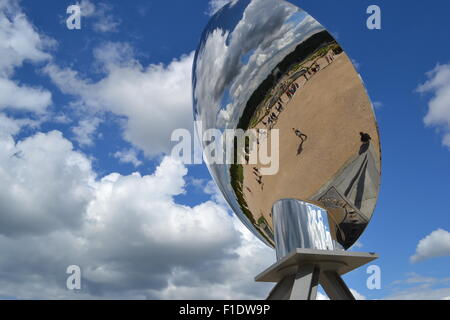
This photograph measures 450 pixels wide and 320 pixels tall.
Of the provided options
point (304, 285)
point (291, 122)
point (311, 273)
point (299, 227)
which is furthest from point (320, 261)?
point (291, 122)

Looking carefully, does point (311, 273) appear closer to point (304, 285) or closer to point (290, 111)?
point (304, 285)

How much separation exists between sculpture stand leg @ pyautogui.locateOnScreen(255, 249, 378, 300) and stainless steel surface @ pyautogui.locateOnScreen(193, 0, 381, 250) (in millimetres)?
689

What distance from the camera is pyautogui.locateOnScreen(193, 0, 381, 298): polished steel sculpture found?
7.72 metres

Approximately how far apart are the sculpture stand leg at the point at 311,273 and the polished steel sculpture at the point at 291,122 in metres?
0.06

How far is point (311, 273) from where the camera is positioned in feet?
21.4

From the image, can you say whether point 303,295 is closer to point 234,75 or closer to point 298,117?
point 298,117

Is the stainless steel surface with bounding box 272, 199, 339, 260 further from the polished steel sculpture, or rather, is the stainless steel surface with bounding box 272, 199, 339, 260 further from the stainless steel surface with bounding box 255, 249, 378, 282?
the stainless steel surface with bounding box 255, 249, 378, 282

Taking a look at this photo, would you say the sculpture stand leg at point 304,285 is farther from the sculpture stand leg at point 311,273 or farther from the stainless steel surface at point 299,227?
the stainless steel surface at point 299,227

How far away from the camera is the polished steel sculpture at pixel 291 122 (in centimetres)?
772

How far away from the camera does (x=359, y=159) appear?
778 centimetres

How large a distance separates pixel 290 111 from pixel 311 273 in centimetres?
291

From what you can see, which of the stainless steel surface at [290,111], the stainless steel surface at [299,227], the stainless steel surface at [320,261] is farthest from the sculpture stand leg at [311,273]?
the stainless steel surface at [290,111]

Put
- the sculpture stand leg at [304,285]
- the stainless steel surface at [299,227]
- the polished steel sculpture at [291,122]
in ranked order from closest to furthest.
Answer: the sculpture stand leg at [304,285], the stainless steel surface at [299,227], the polished steel sculpture at [291,122]
